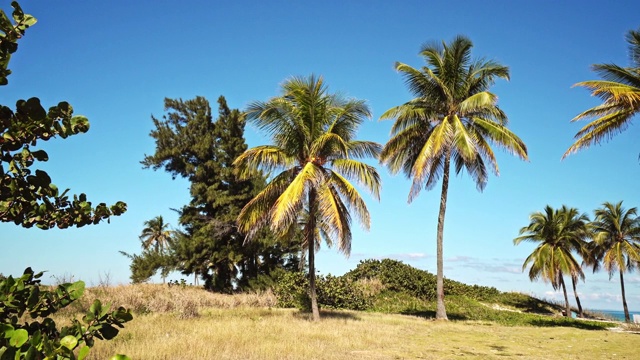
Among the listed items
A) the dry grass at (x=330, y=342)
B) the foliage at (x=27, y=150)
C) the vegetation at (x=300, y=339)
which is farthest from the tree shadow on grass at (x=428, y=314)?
the foliage at (x=27, y=150)

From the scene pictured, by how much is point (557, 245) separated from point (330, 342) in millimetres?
30067

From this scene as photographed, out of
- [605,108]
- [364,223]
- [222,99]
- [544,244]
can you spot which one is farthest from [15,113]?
[544,244]

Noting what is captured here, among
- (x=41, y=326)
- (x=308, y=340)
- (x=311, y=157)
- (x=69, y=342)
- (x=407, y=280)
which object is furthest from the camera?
(x=407, y=280)

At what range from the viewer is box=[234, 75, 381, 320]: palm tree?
1561 cm

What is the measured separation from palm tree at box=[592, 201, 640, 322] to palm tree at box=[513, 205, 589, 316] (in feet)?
4.53

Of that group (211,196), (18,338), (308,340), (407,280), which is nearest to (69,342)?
(18,338)

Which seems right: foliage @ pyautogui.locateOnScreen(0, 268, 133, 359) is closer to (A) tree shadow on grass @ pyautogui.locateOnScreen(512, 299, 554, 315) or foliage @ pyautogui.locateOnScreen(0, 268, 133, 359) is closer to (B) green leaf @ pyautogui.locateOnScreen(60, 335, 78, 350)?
(B) green leaf @ pyautogui.locateOnScreen(60, 335, 78, 350)

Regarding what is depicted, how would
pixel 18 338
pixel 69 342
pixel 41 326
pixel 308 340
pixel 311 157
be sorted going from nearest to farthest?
pixel 18 338 → pixel 69 342 → pixel 41 326 → pixel 308 340 → pixel 311 157

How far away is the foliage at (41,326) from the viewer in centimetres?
161

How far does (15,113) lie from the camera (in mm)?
1974

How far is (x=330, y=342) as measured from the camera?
35.7 ft

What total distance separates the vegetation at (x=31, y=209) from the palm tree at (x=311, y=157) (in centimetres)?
1294

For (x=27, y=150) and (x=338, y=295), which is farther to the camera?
(x=338, y=295)

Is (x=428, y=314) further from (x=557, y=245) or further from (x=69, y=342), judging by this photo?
(x=69, y=342)
